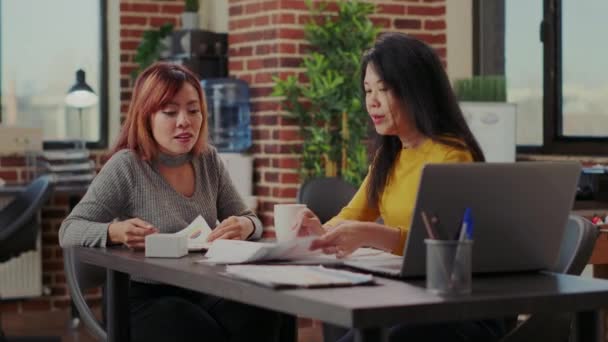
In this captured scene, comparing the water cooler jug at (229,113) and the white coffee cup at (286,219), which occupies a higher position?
the water cooler jug at (229,113)

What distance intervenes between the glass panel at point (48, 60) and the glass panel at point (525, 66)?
252cm

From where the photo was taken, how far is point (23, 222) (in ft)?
17.9

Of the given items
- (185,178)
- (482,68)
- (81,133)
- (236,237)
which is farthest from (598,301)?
(81,133)

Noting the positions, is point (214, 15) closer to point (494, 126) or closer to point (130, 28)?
point (130, 28)

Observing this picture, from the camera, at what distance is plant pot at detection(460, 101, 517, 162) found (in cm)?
547

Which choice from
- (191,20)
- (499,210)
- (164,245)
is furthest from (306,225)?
(191,20)

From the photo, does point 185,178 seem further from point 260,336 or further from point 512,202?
point 512,202

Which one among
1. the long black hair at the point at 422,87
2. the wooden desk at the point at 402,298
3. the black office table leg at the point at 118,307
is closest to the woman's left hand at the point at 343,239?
the wooden desk at the point at 402,298

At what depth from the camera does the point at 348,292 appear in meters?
1.99

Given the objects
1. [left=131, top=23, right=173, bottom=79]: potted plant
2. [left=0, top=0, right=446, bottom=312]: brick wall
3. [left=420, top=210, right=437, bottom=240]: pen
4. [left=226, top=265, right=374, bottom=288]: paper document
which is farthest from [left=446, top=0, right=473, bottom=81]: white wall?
[left=420, top=210, right=437, bottom=240]: pen

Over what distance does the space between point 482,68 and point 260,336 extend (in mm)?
3538

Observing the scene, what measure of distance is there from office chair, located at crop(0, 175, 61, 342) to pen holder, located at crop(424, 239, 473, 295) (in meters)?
3.79

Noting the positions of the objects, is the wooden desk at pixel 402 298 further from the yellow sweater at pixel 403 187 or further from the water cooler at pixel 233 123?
the water cooler at pixel 233 123

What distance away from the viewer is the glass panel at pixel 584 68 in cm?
555
